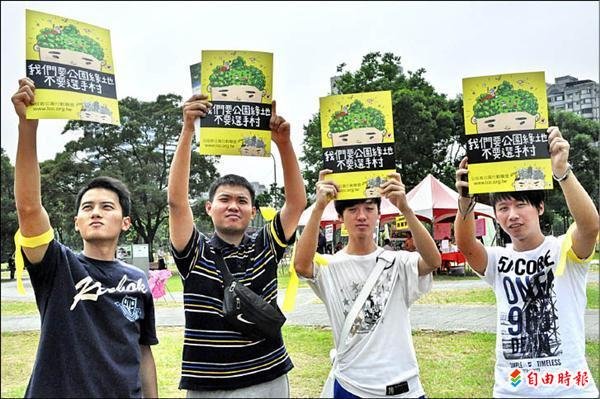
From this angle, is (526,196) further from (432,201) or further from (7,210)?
(432,201)

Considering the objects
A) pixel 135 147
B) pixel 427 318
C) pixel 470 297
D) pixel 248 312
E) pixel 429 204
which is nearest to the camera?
pixel 248 312

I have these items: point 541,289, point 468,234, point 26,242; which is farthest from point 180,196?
point 541,289

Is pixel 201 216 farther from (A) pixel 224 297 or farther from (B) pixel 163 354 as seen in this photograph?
(A) pixel 224 297

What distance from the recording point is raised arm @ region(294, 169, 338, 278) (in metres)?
2.67

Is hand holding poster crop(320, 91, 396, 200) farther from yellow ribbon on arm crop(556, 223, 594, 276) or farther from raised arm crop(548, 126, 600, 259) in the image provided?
yellow ribbon on arm crop(556, 223, 594, 276)

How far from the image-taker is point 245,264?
260cm

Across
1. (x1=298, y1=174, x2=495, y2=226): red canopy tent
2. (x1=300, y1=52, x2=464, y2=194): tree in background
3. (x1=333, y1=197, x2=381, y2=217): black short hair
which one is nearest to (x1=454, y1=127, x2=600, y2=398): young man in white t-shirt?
(x1=333, y1=197, x2=381, y2=217): black short hair

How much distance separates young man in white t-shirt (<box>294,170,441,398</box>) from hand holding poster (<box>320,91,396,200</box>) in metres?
0.06

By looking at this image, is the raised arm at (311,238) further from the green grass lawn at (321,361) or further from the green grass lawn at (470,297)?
the green grass lawn at (470,297)

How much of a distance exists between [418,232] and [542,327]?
29.8 inches

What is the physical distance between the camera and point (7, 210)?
17.4 ft

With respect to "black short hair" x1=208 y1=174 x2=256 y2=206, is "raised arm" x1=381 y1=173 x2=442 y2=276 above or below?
below

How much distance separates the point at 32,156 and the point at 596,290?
10795mm

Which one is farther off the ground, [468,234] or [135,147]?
[135,147]
